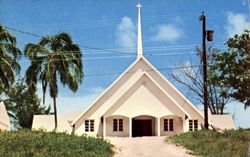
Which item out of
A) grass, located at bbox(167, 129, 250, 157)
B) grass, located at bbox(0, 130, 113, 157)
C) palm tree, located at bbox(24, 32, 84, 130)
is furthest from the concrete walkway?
palm tree, located at bbox(24, 32, 84, 130)

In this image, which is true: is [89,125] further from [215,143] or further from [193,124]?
[215,143]

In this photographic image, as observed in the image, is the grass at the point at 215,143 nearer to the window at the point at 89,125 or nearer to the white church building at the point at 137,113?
the white church building at the point at 137,113

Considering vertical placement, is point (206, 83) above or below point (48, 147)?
above

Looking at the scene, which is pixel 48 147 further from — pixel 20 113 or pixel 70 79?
pixel 20 113

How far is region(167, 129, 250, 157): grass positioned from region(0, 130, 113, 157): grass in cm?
243

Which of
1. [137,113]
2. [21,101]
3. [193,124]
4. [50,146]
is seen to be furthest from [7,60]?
[193,124]

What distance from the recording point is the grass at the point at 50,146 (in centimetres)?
1248

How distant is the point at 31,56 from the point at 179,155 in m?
5.53

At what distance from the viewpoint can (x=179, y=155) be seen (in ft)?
44.1

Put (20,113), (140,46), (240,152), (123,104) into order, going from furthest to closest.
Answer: (140,46) → (123,104) → (20,113) → (240,152)

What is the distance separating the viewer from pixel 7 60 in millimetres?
17422

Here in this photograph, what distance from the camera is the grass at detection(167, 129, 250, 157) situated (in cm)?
1308

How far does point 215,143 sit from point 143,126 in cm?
857

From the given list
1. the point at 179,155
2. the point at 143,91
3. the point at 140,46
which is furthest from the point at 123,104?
the point at 179,155
